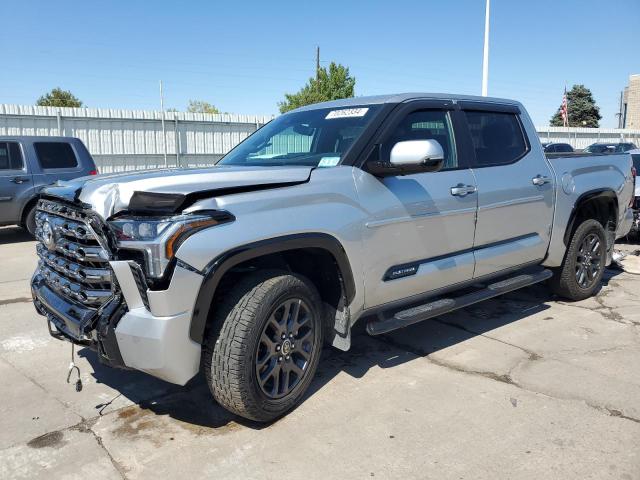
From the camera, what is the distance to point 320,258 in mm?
3523

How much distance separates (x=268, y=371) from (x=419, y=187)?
5.31 feet

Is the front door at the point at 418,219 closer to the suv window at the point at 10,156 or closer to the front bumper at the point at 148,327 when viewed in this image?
the front bumper at the point at 148,327

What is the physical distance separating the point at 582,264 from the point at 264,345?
3.95m

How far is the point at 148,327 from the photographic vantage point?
108 inches

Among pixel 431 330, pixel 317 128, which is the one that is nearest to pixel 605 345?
pixel 431 330

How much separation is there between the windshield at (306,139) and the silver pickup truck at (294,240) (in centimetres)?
2

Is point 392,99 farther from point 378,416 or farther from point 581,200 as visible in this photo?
point 581,200

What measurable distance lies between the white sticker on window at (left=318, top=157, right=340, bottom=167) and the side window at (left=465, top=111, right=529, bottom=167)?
53.3 inches

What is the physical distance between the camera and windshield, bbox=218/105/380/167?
3807mm

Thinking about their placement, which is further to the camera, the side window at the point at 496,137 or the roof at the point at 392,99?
the side window at the point at 496,137

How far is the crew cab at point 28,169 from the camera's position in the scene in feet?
32.1

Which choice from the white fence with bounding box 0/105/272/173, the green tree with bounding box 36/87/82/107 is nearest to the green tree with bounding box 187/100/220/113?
the green tree with bounding box 36/87/82/107

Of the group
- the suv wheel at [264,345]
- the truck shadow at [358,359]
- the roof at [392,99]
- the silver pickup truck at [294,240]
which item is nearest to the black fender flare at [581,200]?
the silver pickup truck at [294,240]

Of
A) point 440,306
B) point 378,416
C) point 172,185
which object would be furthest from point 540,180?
point 172,185
